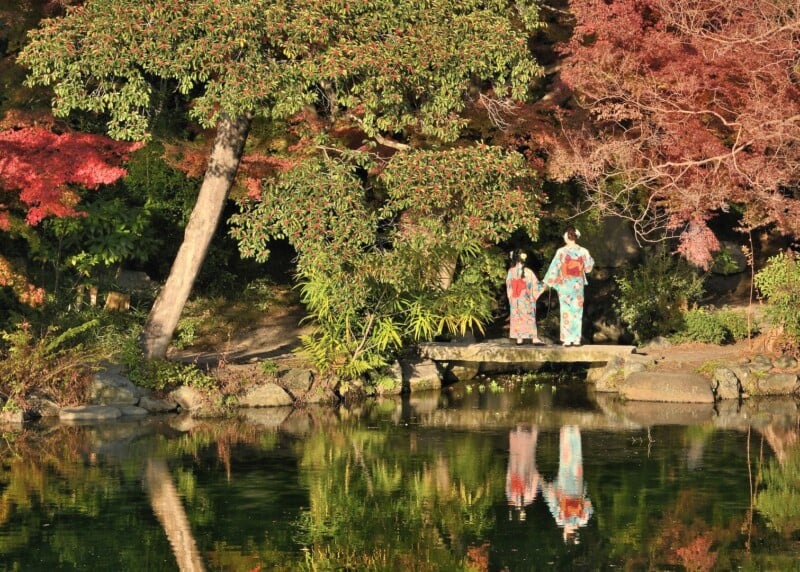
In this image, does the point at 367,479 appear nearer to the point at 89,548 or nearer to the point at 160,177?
the point at 89,548

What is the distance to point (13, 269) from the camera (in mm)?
20453

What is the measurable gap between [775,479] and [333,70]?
719 centimetres

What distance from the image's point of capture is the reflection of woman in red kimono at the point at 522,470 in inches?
559

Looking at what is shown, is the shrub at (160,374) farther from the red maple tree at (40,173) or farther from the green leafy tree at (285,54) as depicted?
the green leafy tree at (285,54)

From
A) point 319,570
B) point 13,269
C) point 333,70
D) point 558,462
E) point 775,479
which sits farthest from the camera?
point 13,269

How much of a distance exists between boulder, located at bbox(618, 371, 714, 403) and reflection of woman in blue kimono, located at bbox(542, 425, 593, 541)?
3729mm

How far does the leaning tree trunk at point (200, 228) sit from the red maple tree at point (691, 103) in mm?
4867

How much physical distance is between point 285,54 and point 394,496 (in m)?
6.67

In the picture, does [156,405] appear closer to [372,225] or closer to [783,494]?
[372,225]

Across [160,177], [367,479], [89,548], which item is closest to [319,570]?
[89,548]

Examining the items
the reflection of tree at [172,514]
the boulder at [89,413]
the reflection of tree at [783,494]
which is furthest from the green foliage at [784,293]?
the reflection of tree at [172,514]

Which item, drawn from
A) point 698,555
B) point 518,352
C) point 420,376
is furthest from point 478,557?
point 420,376

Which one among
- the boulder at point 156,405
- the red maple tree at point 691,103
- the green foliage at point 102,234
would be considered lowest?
the boulder at point 156,405

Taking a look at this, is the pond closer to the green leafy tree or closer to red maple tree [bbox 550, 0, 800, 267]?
red maple tree [bbox 550, 0, 800, 267]
